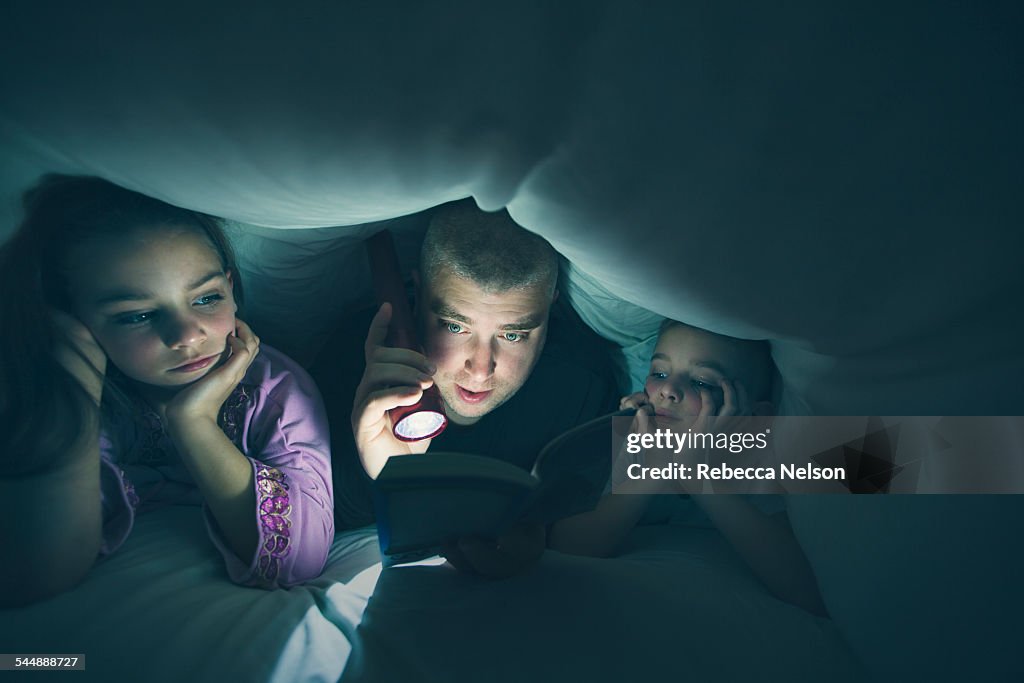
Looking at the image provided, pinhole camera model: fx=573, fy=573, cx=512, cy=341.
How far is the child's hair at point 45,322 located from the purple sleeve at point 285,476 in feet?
0.64

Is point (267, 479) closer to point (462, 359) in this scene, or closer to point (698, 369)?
point (462, 359)

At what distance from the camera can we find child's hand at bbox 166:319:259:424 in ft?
2.27

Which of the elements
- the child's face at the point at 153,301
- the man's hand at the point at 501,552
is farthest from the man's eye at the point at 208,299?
the man's hand at the point at 501,552

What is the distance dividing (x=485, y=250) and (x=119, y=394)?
0.51 meters

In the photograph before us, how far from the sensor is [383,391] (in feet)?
2.37

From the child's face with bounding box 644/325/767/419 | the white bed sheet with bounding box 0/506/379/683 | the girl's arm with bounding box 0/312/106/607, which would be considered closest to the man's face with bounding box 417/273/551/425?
the child's face with bounding box 644/325/767/419

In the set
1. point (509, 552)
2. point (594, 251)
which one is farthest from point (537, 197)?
point (509, 552)

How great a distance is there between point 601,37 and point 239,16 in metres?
0.23

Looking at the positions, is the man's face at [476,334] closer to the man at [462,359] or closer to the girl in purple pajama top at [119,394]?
the man at [462,359]

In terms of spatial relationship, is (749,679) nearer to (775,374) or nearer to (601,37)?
(775,374)

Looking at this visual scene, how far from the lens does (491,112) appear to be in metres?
0.42

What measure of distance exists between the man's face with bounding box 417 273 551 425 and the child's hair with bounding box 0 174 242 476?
0.35 meters

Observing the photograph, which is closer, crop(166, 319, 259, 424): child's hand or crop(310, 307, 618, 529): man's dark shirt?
crop(166, 319, 259, 424): child's hand

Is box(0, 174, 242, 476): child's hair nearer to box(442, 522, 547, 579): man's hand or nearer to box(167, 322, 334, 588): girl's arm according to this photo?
box(167, 322, 334, 588): girl's arm
